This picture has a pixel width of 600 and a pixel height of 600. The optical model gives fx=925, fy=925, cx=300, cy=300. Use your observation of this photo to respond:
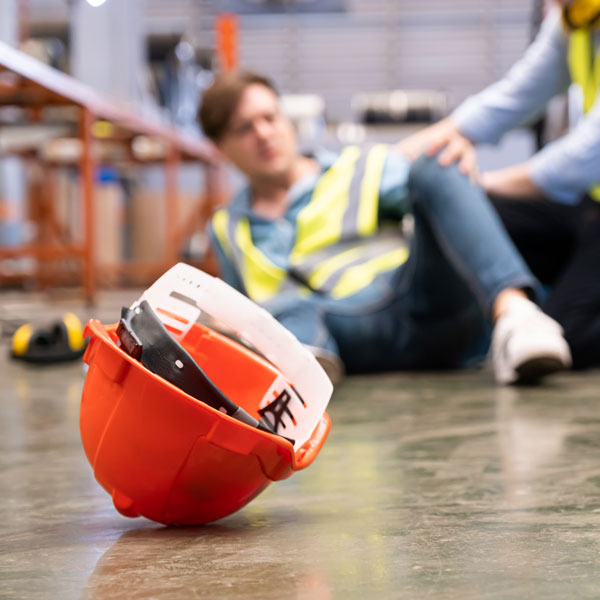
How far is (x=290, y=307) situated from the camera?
1.68 metres

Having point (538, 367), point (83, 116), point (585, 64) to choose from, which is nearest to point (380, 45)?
point (83, 116)

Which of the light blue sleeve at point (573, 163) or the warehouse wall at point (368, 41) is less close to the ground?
the light blue sleeve at point (573, 163)

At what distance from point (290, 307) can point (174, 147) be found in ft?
12.9

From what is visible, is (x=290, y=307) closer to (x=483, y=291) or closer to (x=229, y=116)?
(x=483, y=291)

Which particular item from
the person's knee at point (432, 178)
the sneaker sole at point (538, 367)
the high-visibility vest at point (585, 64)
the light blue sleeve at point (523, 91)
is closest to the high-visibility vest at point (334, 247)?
the person's knee at point (432, 178)

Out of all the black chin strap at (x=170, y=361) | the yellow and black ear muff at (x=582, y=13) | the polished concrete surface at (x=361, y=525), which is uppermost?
the yellow and black ear muff at (x=582, y=13)

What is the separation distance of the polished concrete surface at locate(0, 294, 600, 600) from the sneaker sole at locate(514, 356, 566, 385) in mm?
216

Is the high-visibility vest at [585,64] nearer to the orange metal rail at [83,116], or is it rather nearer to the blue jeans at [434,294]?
the blue jeans at [434,294]

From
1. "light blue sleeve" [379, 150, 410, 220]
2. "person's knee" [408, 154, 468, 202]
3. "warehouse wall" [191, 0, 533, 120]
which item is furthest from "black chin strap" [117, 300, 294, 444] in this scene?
"warehouse wall" [191, 0, 533, 120]

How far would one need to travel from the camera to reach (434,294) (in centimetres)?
181

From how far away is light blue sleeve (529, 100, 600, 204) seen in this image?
5.94 ft

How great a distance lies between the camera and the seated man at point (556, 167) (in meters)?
1.83

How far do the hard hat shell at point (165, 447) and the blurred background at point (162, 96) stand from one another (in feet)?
7.48

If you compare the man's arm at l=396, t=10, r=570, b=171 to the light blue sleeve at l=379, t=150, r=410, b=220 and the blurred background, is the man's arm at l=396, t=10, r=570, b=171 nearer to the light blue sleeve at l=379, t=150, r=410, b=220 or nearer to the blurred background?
the light blue sleeve at l=379, t=150, r=410, b=220
